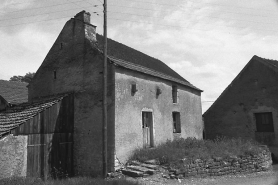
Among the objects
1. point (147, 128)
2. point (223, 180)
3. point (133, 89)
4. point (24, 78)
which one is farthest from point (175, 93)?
point (24, 78)

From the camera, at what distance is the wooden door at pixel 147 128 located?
1343cm

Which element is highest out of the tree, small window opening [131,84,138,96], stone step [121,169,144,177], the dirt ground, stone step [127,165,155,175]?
the tree

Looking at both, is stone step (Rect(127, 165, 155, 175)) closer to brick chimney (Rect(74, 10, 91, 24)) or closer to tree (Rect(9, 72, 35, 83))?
brick chimney (Rect(74, 10, 91, 24))

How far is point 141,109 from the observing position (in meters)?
13.0

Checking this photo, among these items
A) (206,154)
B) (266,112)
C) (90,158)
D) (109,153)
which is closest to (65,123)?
(90,158)

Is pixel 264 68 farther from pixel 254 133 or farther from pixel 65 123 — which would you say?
pixel 65 123

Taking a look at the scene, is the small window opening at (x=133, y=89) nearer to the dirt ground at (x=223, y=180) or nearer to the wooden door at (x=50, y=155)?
the wooden door at (x=50, y=155)

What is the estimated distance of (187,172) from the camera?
34.7 feet

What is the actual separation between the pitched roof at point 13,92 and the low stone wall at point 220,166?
49.1 ft

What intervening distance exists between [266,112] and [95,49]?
536 inches

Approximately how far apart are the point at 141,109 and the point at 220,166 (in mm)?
5175

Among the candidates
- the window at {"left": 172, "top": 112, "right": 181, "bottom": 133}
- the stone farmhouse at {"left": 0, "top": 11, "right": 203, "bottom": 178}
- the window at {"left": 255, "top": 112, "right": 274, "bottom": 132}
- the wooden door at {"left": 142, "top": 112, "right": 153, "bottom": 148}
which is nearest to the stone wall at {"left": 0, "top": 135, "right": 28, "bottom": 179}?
the stone farmhouse at {"left": 0, "top": 11, "right": 203, "bottom": 178}

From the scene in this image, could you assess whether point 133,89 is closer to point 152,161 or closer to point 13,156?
point 152,161

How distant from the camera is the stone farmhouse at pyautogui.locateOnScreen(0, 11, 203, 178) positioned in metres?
11.3
